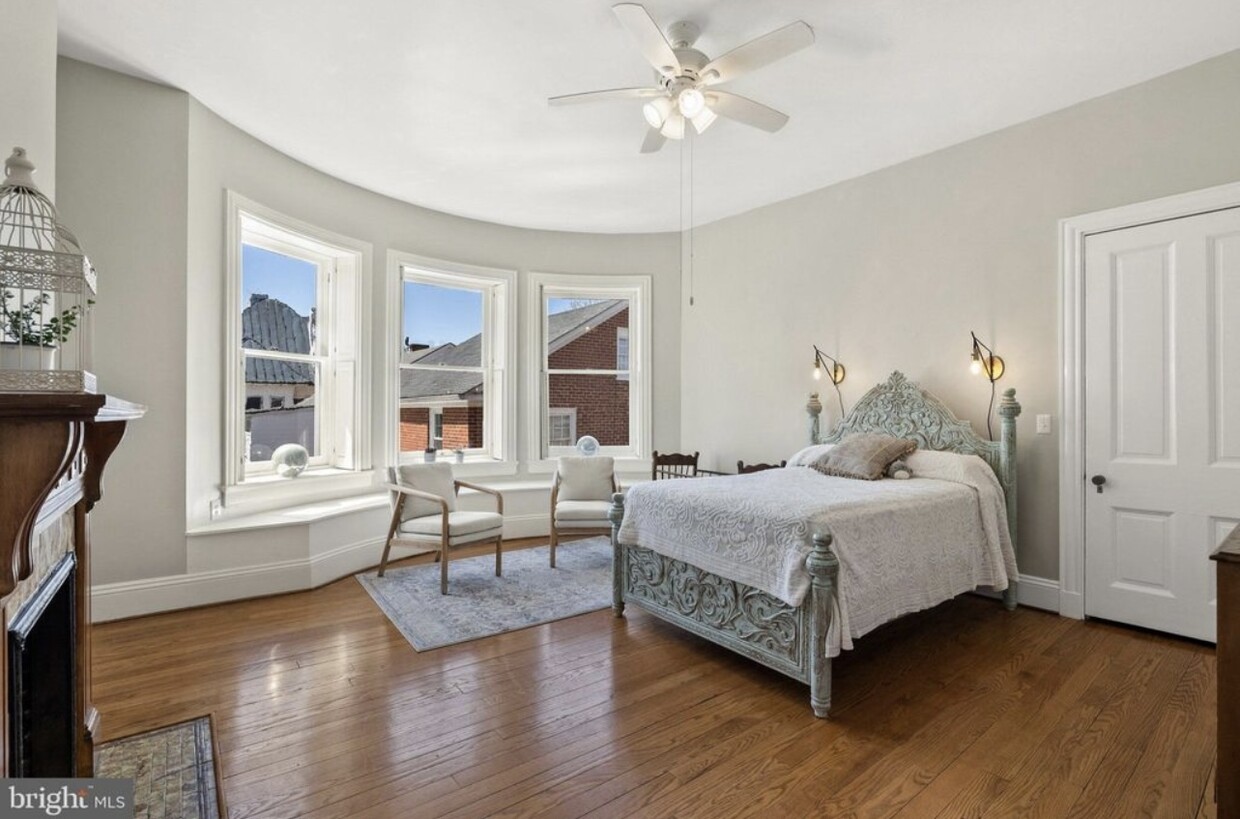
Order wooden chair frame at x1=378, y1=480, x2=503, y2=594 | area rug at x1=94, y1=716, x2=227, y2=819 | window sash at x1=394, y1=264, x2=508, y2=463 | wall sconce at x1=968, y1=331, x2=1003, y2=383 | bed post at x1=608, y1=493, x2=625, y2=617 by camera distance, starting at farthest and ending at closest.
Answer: window sash at x1=394, y1=264, x2=508, y2=463, wooden chair frame at x1=378, y1=480, x2=503, y2=594, wall sconce at x1=968, y1=331, x2=1003, y2=383, bed post at x1=608, y1=493, x2=625, y2=617, area rug at x1=94, y1=716, x2=227, y2=819

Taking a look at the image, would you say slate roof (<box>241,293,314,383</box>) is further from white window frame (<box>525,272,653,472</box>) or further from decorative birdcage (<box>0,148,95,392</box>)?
decorative birdcage (<box>0,148,95,392</box>)

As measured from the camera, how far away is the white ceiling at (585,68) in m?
2.51

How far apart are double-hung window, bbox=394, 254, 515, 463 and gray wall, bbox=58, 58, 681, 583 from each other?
146 centimetres

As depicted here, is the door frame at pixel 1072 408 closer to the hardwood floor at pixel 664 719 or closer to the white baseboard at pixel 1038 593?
the white baseboard at pixel 1038 593

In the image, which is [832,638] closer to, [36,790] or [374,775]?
[374,775]

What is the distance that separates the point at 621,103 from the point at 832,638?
2.88m

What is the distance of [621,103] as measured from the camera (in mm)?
3219

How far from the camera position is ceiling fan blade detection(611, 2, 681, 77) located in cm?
211

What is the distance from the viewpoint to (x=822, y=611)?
227cm

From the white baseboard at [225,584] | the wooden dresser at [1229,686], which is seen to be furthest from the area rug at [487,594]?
the wooden dresser at [1229,686]

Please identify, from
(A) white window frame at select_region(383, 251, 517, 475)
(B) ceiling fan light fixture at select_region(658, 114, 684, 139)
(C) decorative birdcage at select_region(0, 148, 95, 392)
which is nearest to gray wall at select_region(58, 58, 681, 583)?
(A) white window frame at select_region(383, 251, 517, 475)

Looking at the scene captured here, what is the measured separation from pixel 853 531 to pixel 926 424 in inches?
65.8

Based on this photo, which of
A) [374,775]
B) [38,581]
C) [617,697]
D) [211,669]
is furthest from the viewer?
[211,669]

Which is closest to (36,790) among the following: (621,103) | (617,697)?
(617,697)
